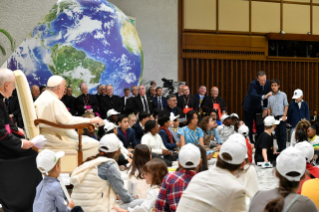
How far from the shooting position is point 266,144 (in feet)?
23.0

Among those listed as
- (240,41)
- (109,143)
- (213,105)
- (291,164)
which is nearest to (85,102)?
(213,105)

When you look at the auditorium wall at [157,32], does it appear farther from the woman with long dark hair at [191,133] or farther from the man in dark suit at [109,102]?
the woman with long dark hair at [191,133]

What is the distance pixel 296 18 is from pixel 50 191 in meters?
14.2

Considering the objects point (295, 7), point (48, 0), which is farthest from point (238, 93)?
point (48, 0)

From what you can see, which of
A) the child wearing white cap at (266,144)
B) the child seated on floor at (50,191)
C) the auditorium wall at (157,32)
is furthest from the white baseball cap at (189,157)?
the auditorium wall at (157,32)

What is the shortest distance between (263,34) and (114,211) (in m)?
12.6

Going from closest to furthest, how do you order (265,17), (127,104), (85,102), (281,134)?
(281,134), (85,102), (127,104), (265,17)

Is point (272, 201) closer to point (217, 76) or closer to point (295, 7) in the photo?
point (217, 76)

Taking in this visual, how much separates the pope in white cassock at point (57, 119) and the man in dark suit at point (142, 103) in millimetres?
5438

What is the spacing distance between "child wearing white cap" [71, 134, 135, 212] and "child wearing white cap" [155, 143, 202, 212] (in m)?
0.91

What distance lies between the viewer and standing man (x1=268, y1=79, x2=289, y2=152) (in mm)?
8195

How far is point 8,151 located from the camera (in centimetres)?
392

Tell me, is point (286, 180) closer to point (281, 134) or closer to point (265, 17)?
point (281, 134)

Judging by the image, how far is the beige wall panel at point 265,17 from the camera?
14938 mm
